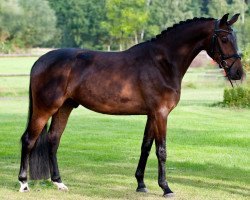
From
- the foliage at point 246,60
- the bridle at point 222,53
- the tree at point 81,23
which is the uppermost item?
the bridle at point 222,53

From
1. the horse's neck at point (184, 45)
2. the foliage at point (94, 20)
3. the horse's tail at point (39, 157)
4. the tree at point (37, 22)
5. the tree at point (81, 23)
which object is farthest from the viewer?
the tree at point (81, 23)

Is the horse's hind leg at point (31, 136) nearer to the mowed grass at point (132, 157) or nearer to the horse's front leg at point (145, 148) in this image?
the mowed grass at point (132, 157)

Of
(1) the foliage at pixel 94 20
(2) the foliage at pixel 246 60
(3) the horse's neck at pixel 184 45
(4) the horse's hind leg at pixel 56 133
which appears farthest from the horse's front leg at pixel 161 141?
(1) the foliage at pixel 94 20

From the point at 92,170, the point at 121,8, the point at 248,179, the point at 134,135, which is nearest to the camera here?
the point at 248,179

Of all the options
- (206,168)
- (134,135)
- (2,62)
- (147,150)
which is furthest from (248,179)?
(2,62)

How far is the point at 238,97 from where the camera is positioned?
2045cm

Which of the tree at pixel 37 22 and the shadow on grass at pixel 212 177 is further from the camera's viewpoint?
the tree at pixel 37 22

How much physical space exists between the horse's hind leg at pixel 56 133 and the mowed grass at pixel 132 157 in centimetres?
15

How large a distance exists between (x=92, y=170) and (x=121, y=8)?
56147mm

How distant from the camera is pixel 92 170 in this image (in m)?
9.38

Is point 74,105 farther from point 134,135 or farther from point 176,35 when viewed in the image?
point 134,135

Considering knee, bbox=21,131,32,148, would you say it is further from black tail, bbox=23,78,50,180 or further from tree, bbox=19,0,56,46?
tree, bbox=19,0,56,46

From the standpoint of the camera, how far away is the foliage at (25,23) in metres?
58.9

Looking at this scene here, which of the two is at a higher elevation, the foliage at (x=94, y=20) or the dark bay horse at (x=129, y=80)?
the dark bay horse at (x=129, y=80)
